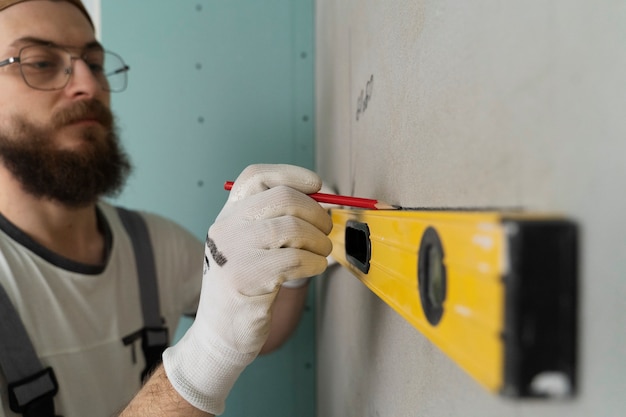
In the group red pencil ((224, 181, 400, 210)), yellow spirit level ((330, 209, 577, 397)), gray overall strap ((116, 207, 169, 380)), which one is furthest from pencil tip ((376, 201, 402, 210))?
gray overall strap ((116, 207, 169, 380))

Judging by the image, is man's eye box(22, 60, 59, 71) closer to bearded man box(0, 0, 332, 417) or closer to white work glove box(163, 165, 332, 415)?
bearded man box(0, 0, 332, 417)

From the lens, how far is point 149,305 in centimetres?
129

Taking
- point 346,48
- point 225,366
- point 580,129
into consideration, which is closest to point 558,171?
point 580,129

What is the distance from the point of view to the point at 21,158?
3.87 ft

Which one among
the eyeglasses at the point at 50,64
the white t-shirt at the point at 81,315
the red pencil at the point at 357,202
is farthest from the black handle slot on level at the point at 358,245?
the eyeglasses at the point at 50,64

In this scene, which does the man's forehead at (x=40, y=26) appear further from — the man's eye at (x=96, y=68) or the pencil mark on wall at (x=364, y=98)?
the pencil mark on wall at (x=364, y=98)

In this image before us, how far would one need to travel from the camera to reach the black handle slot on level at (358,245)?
1.62ft

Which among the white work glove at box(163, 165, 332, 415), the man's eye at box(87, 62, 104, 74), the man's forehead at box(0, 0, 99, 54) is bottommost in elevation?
the white work glove at box(163, 165, 332, 415)

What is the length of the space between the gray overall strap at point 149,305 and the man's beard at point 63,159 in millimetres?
185

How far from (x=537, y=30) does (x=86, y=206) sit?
1.28m

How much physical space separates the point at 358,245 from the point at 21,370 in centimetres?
79

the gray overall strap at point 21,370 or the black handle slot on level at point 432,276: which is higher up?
the black handle slot on level at point 432,276

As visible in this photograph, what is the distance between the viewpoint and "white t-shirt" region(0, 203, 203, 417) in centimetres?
104

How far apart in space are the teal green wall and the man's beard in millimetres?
200
